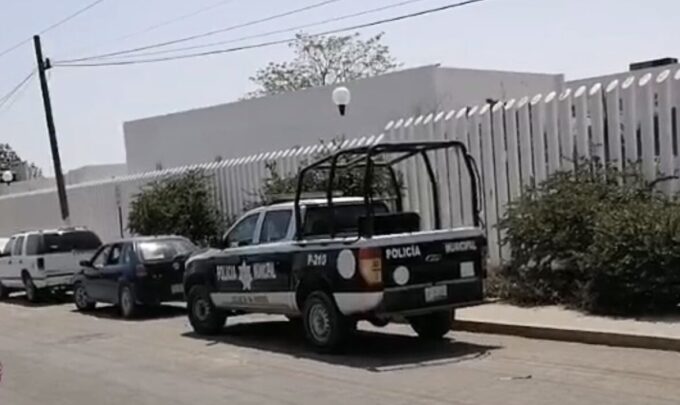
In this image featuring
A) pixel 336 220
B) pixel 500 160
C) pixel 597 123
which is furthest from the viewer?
pixel 500 160

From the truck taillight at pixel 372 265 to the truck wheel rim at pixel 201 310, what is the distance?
4.41m

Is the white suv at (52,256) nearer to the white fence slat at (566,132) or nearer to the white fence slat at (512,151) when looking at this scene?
the white fence slat at (512,151)

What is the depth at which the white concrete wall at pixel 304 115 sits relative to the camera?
2677 cm

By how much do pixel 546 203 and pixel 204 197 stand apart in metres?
12.8

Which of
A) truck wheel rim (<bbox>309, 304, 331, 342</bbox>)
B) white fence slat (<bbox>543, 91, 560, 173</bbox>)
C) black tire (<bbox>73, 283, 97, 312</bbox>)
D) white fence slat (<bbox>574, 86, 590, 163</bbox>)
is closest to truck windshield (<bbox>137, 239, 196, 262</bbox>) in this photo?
black tire (<bbox>73, 283, 97, 312</bbox>)

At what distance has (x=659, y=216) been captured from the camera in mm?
13359

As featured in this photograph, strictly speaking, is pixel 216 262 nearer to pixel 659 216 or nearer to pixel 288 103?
pixel 659 216

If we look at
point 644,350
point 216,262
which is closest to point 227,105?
point 216,262

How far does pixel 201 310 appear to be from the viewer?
15453 mm

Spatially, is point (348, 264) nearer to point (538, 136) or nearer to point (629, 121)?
point (629, 121)

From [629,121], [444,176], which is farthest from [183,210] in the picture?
[629,121]

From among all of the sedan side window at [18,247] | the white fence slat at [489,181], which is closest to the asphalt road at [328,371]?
the white fence slat at [489,181]

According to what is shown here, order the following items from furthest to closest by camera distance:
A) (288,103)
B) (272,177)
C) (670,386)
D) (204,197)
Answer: (288,103) → (204,197) → (272,177) → (670,386)

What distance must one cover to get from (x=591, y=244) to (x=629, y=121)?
2.77m
